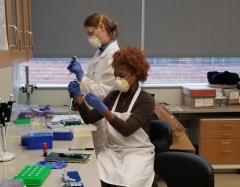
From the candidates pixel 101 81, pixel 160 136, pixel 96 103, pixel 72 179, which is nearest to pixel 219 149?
pixel 160 136

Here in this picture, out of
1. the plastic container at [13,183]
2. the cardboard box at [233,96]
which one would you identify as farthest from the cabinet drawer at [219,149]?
the plastic container at [13,183]

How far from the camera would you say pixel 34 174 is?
4.33 feet

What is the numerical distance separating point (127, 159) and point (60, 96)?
2000mm

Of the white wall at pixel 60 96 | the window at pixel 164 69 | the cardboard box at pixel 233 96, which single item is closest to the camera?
the cardboard box at pixel 233 96

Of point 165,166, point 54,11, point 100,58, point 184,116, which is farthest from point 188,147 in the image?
point 54,11

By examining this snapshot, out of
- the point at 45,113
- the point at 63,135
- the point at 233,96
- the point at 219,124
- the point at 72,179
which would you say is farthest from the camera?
the point at 233,96

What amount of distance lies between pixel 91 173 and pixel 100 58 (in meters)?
1.18

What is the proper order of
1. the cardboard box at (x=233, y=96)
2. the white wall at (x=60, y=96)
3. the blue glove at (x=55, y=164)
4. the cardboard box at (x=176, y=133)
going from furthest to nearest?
1. the white wall at (x=60, y=96)
2. the cardboard box at (x=233, y=96)
3. the cardboard box at (x=176, y=133)
4. the blue glove at (x=55, y=164)

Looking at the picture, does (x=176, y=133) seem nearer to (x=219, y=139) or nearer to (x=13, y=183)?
(x=219, y=139)

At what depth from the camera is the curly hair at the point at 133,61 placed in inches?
82.1

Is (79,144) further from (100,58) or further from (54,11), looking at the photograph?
(54,11)

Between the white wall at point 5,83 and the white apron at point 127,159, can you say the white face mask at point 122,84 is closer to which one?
the white apron at point 127,159

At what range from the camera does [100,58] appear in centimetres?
→ 244

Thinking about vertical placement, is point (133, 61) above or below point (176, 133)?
above
